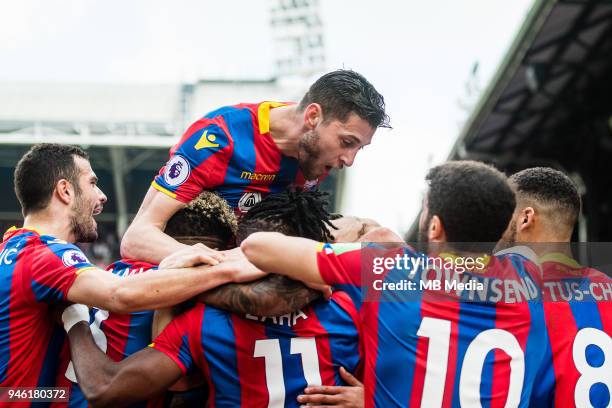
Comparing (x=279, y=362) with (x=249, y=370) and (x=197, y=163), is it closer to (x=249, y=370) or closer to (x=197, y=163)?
(x=249, y=370)

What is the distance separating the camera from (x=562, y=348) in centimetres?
285

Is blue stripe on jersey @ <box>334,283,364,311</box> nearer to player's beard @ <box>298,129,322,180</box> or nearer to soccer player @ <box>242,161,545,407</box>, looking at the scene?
soccer player @ <box>242,161,545,407</box>

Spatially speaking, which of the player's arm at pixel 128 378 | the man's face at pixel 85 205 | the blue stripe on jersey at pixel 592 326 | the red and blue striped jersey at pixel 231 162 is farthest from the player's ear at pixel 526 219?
the man's face at pixel 85 205

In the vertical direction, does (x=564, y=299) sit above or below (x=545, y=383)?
above

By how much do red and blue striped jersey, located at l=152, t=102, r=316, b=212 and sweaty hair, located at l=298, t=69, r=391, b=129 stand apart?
0.89 ft

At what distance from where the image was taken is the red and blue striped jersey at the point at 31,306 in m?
2.95

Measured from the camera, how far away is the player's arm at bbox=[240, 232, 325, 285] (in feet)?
8.57

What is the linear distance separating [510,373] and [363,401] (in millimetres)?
532

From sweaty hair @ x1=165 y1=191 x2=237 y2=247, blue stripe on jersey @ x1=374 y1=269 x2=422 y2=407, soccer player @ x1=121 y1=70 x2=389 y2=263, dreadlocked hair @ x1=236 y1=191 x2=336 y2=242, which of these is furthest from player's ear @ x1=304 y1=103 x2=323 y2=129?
blue stripe on jersey @ x1=374 y1=269 x2=422 y2=407

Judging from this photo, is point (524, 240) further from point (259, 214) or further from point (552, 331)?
point (259, 214)

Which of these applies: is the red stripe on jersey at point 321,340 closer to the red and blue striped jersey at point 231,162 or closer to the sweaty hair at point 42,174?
the red and blue striped jersey at point 231,162

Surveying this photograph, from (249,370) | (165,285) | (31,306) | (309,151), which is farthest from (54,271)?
(309,151)

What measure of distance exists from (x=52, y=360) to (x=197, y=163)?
1.06 m

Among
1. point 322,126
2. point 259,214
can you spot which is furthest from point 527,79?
point 259,214
